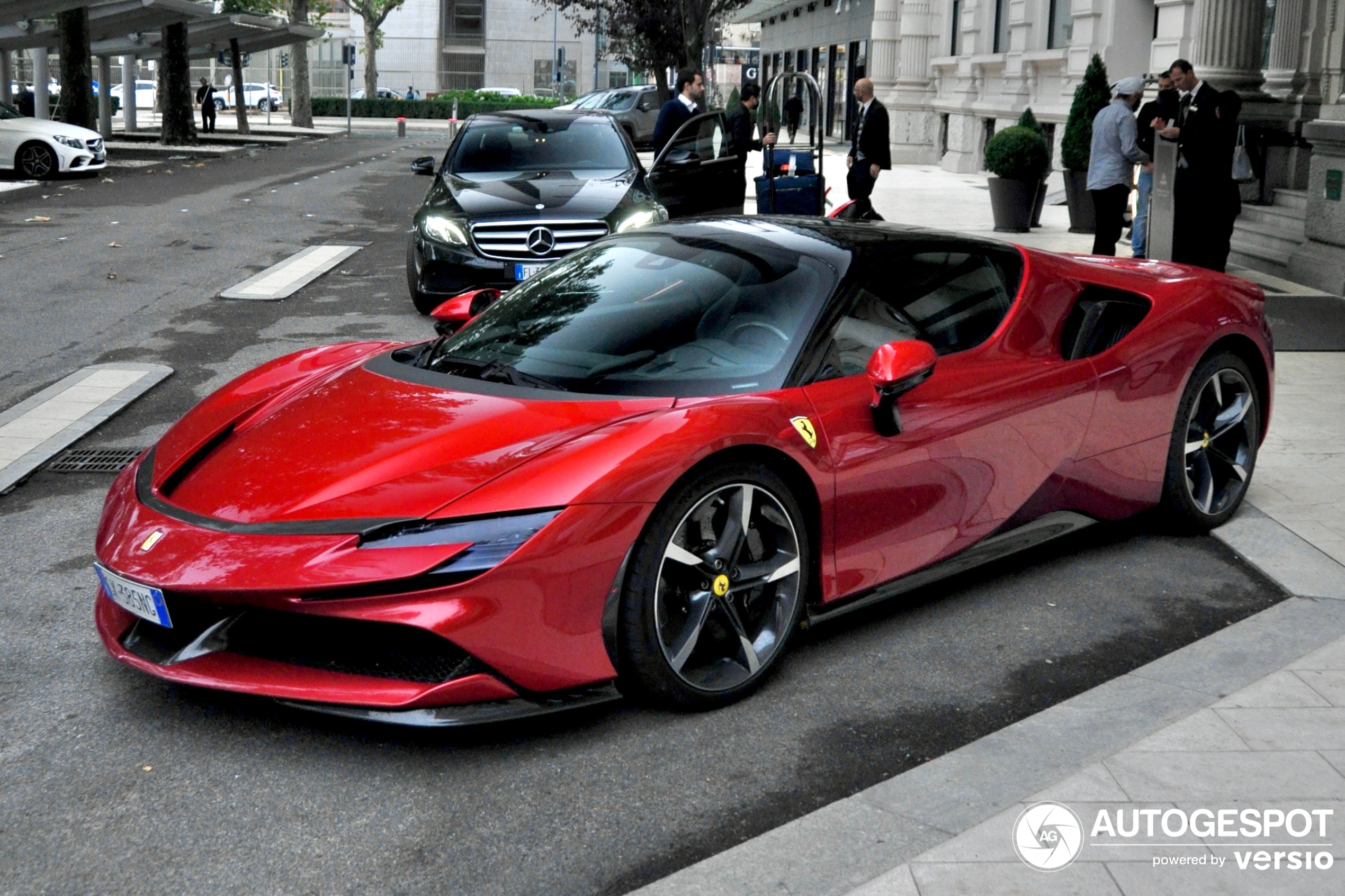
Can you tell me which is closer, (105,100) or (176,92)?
(176,92)

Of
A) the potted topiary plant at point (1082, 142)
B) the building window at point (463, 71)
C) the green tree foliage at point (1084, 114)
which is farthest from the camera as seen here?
the building window at point (463, 71)

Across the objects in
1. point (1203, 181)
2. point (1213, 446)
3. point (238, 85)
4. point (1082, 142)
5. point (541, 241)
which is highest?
point (238, 85)

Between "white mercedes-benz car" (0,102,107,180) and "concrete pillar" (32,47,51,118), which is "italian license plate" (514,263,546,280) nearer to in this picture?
"white mercedes-benz car" (0,102,107,180)

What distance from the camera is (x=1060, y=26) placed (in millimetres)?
25781

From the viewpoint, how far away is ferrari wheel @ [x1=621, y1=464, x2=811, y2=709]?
3789 millimetres

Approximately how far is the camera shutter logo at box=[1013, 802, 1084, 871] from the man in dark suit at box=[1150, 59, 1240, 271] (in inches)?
391

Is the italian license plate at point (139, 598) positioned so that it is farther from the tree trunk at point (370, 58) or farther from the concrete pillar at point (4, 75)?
the tree trunk at point (370, 58)

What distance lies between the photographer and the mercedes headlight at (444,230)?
10859 millimetres

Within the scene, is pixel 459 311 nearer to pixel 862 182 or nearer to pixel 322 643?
pixel 322 643

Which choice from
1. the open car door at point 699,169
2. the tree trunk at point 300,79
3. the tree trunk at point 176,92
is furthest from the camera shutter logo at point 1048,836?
the tree trunk at point 300,79

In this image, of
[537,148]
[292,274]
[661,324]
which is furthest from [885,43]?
[661,324]

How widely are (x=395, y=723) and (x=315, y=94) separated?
93.9 m

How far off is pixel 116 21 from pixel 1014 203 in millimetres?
25916

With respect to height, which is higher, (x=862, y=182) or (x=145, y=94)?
(x=145, y=94)
